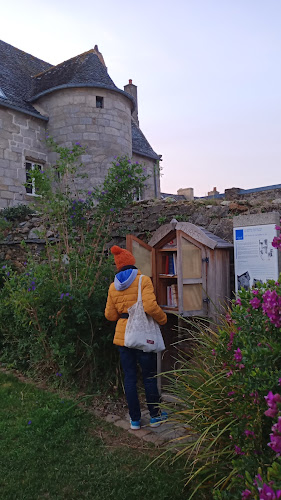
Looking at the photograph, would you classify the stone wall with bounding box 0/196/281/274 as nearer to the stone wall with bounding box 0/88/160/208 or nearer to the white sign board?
the white sign board

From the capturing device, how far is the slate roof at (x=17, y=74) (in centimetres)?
1298

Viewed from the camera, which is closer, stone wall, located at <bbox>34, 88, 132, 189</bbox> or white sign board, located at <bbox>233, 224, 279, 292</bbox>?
white sign board, located at <bbox>233, 224, 279, 292</bbox>

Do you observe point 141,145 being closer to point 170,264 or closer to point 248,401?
point 170,264

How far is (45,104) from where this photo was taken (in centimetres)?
1348

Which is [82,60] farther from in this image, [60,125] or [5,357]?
[5,357]

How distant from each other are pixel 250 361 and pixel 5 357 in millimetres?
4814

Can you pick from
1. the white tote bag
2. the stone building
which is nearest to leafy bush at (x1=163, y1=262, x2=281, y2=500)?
the white tote bag

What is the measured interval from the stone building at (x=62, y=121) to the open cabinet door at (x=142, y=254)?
7.37 meters

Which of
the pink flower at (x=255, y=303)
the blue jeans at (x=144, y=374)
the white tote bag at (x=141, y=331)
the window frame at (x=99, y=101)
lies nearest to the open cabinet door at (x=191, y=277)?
the white tote bag at (x=141, y=331)

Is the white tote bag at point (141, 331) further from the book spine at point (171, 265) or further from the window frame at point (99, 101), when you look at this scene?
the window frame at point (99, 101)

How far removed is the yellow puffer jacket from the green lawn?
2.95ft

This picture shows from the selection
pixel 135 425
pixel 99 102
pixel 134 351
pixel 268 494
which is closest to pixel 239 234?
pixel 134 351

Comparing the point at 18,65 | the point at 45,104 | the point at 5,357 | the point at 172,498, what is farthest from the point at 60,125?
the point at 172,498

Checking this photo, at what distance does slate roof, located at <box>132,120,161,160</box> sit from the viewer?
17.1m
